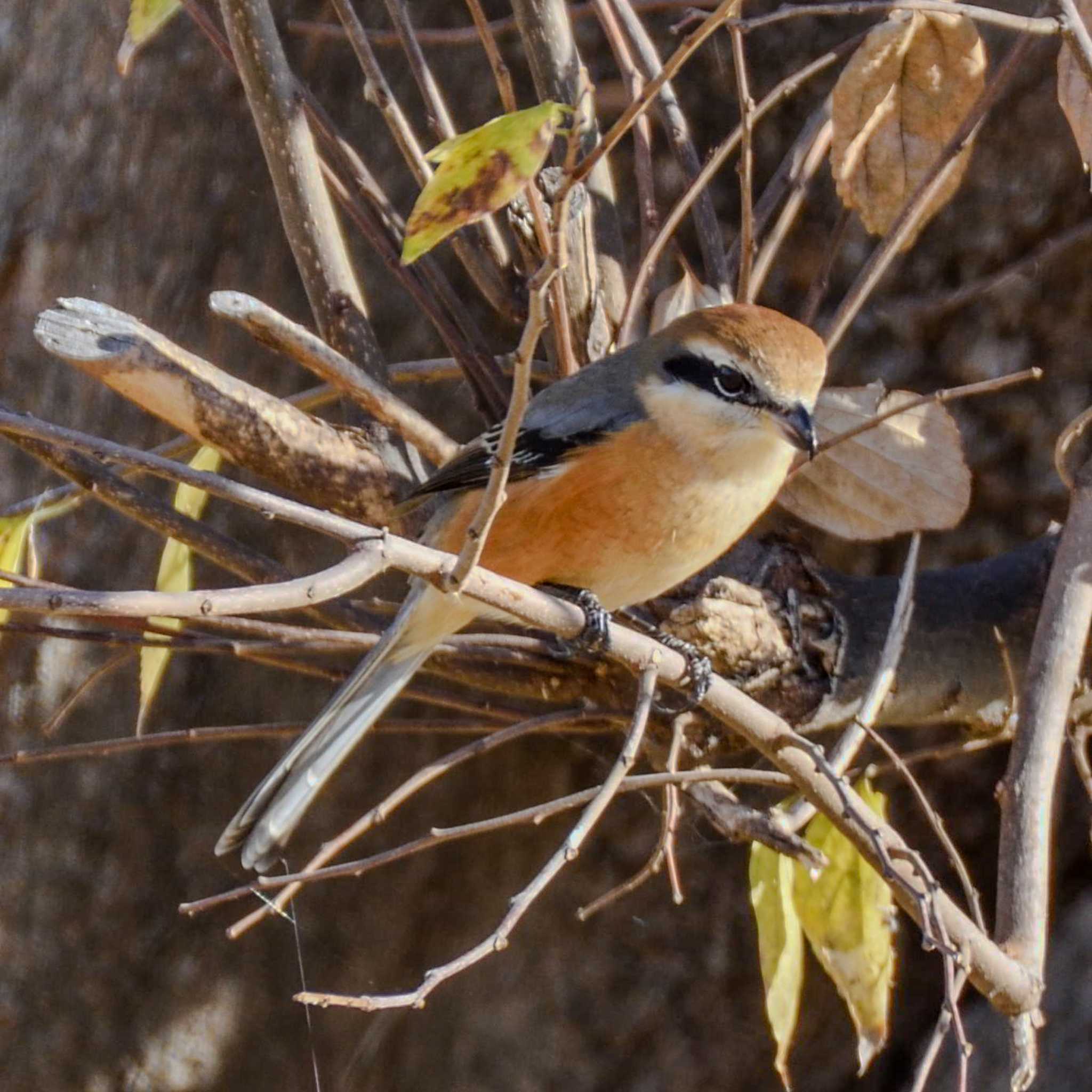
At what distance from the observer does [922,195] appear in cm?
223

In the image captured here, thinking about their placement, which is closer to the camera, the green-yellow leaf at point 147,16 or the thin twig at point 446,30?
the green-yellow leaf at point 147,16

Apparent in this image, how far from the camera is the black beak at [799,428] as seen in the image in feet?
7.40

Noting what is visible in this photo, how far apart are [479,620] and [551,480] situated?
0.57 m

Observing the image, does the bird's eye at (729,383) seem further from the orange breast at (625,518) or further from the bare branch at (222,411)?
the bare branch at (222,411)

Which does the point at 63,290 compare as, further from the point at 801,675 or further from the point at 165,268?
the point at 801,675

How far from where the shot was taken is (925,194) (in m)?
→ 2.23

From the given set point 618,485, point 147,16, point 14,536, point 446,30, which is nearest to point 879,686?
point 618,485

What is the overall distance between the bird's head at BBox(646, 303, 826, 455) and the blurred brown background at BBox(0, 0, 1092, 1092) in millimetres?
671

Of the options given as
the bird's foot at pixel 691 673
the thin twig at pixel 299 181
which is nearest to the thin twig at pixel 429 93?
the thin twig at pixel 299 181

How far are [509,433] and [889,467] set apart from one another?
1238mm

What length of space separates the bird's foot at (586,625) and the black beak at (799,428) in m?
0.41

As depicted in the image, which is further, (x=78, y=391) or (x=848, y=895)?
(x=78, y=391)

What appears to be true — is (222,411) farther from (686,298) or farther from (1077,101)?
(1077,101)

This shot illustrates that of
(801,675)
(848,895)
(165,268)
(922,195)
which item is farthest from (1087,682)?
(165,268)
